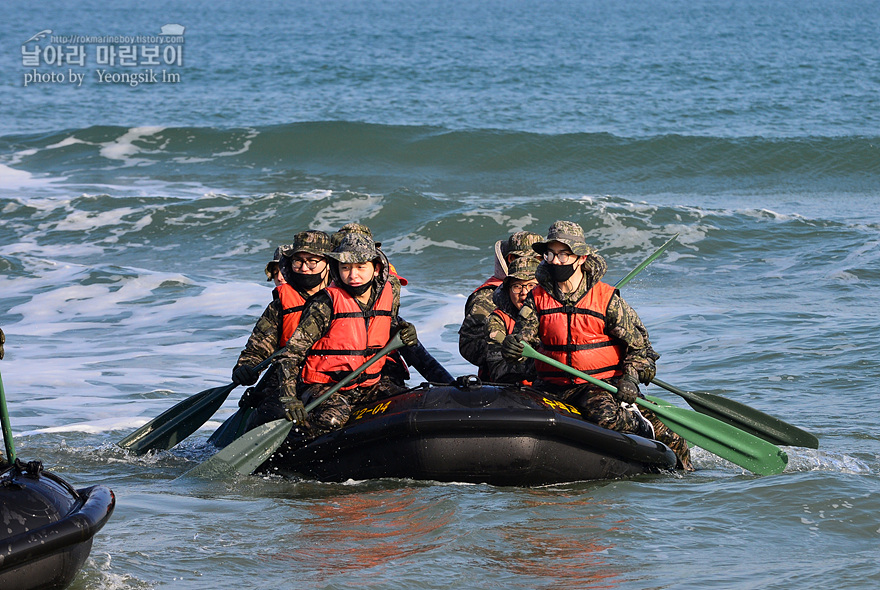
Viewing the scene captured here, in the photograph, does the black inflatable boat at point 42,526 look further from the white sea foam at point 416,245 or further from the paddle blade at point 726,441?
the white sea foam at point 416,245

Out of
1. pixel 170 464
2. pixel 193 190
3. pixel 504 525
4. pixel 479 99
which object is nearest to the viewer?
pixel 504 525

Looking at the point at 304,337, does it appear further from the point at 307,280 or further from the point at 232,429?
the point at 232,429

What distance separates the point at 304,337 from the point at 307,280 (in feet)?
2.21

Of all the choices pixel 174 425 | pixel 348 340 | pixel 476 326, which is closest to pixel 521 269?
pixel 476 326

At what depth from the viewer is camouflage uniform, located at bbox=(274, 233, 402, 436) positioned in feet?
18.5

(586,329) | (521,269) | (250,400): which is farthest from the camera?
(250,400)

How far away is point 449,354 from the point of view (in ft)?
30.7

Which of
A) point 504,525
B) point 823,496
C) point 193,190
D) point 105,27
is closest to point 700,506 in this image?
point 823,496

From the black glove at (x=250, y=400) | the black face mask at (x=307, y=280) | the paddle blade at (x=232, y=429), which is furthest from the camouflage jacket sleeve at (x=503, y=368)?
the paddle blade at (x=232, y=429)

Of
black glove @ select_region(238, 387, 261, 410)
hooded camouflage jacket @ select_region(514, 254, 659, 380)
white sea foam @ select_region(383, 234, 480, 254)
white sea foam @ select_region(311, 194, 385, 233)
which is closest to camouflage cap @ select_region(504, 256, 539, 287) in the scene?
hooded camouflage jacket @ select_region(514, 254, 659, 380)

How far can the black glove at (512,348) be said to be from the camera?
17.9 feet

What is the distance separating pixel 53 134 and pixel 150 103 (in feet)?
15.6

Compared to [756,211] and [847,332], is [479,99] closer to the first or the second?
[756,211]

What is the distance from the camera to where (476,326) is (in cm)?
616
